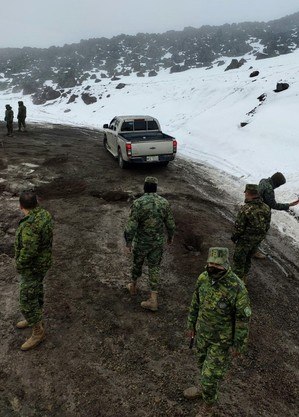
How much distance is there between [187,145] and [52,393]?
1519 cm

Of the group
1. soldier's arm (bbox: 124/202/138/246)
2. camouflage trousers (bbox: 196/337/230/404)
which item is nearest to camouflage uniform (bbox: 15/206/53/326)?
soldier's arm (bbox: 124/202/138/246)

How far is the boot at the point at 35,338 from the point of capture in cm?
456

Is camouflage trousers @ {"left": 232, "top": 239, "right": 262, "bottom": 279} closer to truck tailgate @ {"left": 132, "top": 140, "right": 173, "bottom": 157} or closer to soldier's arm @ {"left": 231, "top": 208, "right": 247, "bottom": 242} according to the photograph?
soldier's arm @ {"left": 231, "top": 208, "right": 247, "bottom": 242}

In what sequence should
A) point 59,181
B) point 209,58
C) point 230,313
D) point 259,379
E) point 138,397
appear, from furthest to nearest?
point 209,58, point 59,181, point 259,379, point 138,397, point 230,313

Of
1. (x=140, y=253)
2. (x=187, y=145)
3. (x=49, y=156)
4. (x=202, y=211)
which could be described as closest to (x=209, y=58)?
(x=187, y=145)

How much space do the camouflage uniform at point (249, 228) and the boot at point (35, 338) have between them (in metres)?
3.28

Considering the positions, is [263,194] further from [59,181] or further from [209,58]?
[209,58]

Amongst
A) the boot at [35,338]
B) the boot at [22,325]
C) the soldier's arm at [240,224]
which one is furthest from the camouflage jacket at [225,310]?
the boot at [22,325]

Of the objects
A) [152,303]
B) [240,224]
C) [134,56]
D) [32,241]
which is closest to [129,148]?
[240,224]

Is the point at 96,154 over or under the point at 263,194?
under

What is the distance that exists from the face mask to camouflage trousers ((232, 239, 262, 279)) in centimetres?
262

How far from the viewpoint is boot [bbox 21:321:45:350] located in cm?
456

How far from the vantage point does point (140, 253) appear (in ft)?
17.8

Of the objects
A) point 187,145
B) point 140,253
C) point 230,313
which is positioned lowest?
point 187,145
